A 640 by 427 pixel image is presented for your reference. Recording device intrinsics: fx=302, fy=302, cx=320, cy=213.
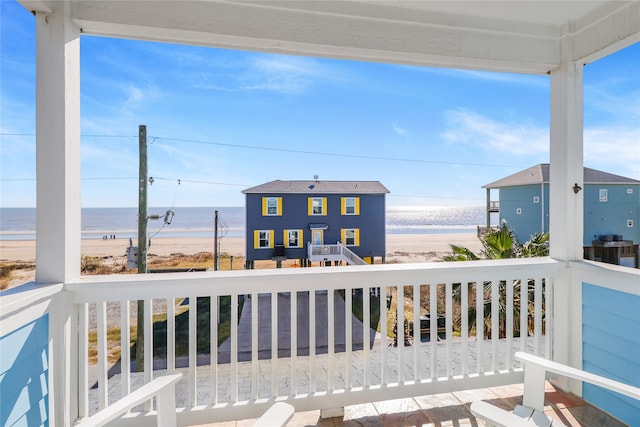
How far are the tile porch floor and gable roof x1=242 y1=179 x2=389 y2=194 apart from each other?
20.0 ft

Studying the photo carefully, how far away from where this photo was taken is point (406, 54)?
1.98 m

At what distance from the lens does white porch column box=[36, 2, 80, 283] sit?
1.51 meters

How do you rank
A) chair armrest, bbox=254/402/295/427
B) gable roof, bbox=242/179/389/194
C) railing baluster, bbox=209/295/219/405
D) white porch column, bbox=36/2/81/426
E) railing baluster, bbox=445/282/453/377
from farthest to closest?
gable roof, bbox=242/179/389/194
railing baluster, bbox=445/282/453/377
railing baluster, bbox=209/295/219/405
white porch column, bbox=36/2/81/426
chair armrest, bbox=254/402/295/427

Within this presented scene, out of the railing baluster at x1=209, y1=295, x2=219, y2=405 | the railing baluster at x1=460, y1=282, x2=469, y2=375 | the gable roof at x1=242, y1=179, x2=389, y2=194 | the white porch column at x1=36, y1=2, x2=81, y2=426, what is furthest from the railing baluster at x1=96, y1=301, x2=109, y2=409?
the gable roof at x1=242, y1=179, x2=389, y2=194

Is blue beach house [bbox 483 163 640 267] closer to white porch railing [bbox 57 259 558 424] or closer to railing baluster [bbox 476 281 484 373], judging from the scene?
white porch railing [bbox 57 259 558 424]

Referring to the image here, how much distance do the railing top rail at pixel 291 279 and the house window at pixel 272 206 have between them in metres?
5.99

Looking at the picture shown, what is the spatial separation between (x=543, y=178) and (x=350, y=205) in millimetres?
4917

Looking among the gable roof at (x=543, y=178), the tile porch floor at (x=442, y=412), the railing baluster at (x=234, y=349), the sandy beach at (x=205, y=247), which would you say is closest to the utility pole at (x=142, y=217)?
the sandy beach at (x=205, y=247)

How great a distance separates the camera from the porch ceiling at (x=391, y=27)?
1688 millimetres

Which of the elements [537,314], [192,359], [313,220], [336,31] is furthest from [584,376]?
[313,220]

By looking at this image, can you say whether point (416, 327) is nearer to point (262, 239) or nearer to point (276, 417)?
point (276, 417)

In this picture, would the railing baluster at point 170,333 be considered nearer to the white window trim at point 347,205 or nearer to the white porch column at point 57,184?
the white porch column at point 57,184

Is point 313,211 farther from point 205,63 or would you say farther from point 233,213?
point 205,63

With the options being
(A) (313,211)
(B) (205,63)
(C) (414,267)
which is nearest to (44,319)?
(C) (414,267)
